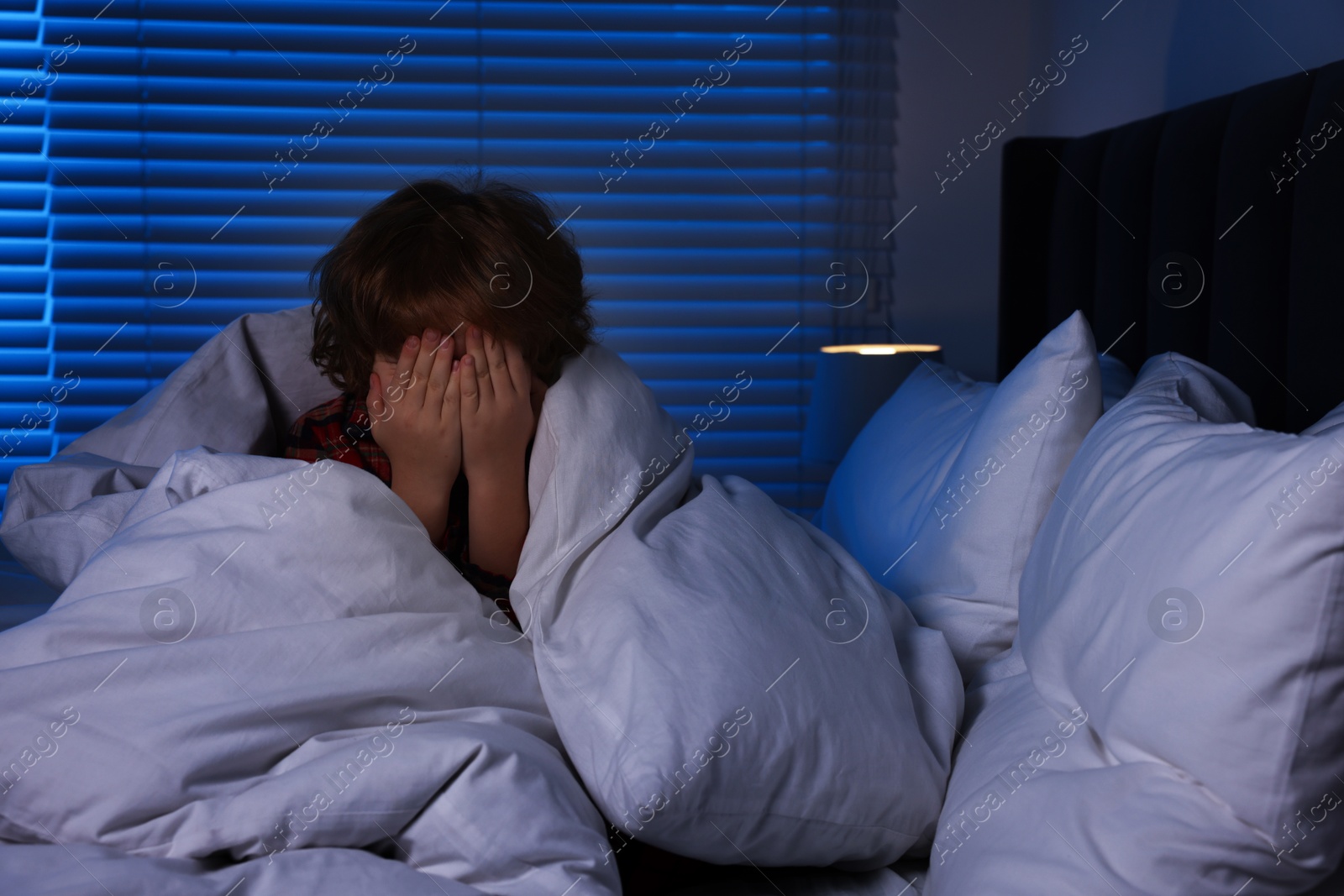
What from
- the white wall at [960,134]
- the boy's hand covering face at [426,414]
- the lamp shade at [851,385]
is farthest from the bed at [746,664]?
the white wall at [960,134]

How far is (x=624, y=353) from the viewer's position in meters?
2.22

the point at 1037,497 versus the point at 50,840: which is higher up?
the point at 1037,497

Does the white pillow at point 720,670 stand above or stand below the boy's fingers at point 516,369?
below

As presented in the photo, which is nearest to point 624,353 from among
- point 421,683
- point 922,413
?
point 922,413

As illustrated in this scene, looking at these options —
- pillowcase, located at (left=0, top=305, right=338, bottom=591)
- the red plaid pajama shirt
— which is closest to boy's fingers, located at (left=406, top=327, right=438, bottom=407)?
the red plaid pajama shirt

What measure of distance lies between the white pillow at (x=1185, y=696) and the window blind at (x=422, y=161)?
156cm

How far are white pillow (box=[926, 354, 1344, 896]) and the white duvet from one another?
109mm

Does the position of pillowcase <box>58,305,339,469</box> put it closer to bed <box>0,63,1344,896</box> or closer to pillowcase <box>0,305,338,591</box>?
pillowcase <box>0,305,338,591</box>

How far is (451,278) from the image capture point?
94cm

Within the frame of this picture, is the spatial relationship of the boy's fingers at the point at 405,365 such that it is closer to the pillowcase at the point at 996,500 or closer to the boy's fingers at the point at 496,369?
the boy's fingers at the point at 496,369

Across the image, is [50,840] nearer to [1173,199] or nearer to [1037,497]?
[1037,497]

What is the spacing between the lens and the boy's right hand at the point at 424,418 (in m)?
0.95

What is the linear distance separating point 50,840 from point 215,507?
0.26 metres

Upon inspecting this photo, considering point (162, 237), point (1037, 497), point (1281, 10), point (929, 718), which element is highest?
point (1281, 10)
